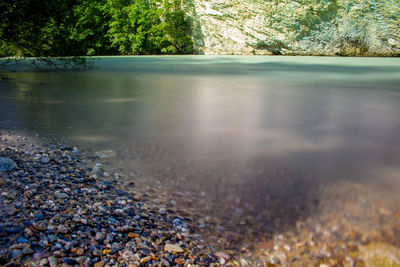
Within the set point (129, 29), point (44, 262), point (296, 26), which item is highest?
point (129, 29)

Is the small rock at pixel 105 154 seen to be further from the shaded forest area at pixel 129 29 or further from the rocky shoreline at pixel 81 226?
the shaded forest area at pixel 129 29

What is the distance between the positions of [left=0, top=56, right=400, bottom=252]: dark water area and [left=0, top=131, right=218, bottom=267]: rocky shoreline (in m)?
0.17

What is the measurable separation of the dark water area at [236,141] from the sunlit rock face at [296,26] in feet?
35.1

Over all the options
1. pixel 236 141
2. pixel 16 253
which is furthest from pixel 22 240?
pixel 236 141

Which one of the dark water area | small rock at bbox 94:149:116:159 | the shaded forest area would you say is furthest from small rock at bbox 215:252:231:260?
the shaded forest area

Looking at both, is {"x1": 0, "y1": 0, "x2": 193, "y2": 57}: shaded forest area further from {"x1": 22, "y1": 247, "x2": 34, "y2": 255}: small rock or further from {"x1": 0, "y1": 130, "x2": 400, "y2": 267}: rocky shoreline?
{"x1": 22, "y1": 247, "x2": 34, "y2": 255}: small rock

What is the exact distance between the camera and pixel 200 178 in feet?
5.56

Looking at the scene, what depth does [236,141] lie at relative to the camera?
2346 millimetres

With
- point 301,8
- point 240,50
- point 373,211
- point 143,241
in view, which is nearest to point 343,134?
point 373,211

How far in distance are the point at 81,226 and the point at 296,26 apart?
50.8 feet

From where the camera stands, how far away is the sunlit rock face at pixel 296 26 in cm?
1334

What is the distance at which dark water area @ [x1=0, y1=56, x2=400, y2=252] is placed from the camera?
1.46m

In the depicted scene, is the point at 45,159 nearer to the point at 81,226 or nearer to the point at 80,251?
the point at 81,226

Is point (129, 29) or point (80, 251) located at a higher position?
point (129, 29)
